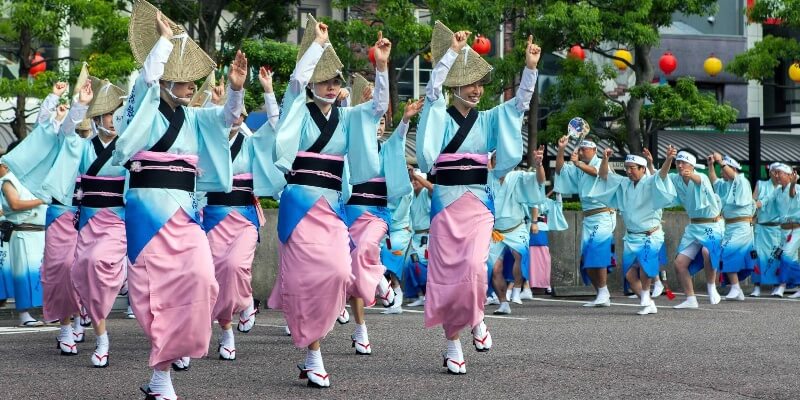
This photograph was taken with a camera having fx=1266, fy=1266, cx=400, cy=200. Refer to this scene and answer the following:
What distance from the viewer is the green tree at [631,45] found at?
19656 mm

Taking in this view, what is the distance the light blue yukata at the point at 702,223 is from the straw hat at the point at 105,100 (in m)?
7.78

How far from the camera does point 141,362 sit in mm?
9289

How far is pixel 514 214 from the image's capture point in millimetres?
15367

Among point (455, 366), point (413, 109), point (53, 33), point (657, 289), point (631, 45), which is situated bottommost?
point (657, 289)

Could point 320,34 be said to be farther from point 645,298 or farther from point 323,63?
point 645,298

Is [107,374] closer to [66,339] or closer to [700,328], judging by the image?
[66,339]

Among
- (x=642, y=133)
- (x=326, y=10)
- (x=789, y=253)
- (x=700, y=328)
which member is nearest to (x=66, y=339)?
(x=700, y=328)

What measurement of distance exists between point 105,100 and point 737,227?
1011 cm

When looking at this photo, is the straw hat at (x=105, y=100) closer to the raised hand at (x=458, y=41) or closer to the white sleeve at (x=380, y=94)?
the white sleeve at (x=380, y=94)

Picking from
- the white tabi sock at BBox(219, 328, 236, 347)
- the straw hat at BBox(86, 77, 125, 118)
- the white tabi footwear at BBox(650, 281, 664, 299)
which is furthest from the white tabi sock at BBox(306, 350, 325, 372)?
the white tabi footwear at BBox(650, 281, 664, 299)

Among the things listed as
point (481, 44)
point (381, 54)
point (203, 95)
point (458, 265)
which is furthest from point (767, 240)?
point (381, 54)

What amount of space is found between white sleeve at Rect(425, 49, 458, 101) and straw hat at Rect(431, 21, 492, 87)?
0.17 m

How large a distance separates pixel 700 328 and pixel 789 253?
680 centimetres

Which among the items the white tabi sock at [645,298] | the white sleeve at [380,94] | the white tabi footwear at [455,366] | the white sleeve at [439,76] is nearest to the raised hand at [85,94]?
the white sleeve at [380,94]
